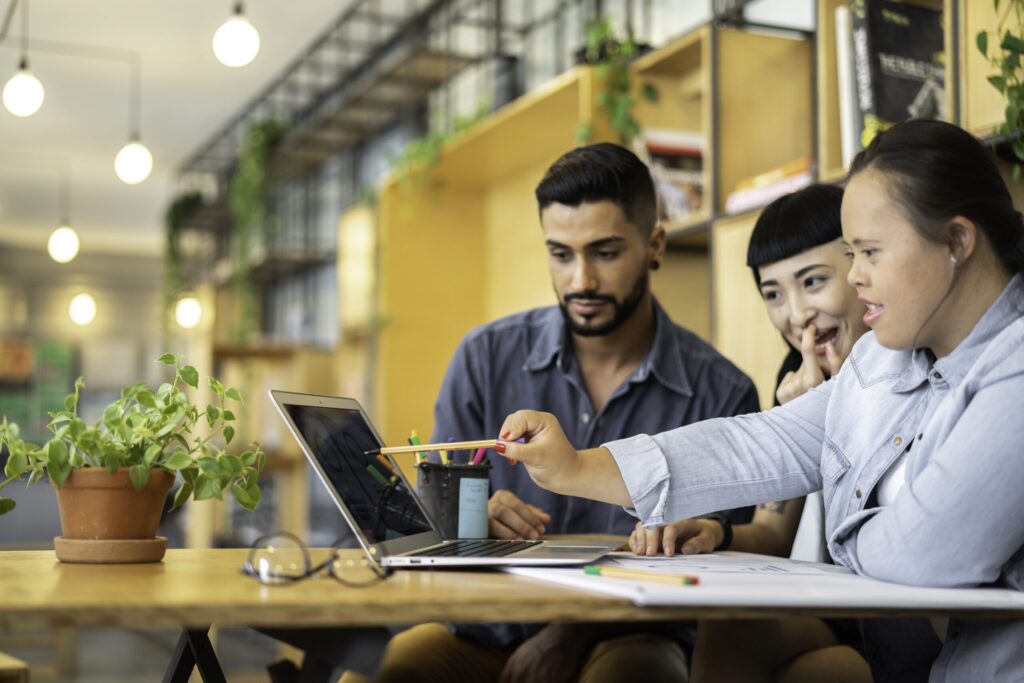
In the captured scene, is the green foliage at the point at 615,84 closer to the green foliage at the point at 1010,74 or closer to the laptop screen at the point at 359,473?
the green foliage at the point at 1010,74

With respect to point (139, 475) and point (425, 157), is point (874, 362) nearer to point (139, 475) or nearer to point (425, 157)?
point (139, 475)

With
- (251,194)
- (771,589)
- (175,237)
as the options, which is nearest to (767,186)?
(771,589)

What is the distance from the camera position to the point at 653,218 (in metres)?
2.41

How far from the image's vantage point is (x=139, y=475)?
1.43 m

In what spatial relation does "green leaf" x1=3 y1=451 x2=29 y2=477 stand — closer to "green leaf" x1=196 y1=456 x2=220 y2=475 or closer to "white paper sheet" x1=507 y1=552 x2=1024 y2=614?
"green leaf" x1=196 y1=456 x2=220 y2=475

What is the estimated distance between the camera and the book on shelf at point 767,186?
2803 mm

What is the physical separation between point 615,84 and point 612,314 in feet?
5.15

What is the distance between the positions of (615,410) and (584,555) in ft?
2.82

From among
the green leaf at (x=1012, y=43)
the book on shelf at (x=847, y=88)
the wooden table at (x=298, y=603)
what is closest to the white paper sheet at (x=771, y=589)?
the wooden table at (x=298, y=603)

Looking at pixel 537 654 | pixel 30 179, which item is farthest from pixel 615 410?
pixel 30 179

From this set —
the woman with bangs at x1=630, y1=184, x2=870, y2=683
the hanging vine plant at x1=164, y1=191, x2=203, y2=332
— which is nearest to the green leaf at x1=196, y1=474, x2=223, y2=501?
the woman with bangs at x1=630, y1=184, x2=870, y2=683

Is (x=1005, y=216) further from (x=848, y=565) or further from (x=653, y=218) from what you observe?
(x=653, y=218)

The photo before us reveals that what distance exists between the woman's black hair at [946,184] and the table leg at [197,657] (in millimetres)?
1033

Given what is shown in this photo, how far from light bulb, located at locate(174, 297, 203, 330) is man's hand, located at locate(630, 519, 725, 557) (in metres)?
8.48
